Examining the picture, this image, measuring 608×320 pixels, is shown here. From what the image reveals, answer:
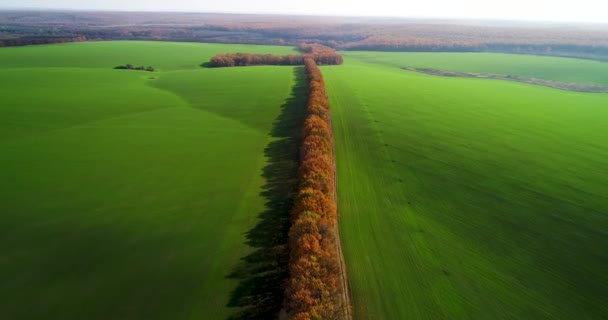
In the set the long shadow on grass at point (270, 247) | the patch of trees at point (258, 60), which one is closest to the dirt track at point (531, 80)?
the patch of trees at point (258, 60)

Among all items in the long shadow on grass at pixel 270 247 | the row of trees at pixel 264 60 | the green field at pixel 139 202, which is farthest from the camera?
the row of trees at pixel 264 60

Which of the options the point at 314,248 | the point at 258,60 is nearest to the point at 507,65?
the point at 258,60

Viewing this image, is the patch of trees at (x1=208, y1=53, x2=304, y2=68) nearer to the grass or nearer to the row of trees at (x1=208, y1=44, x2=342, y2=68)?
the row of trees at (x1=208, y1=44, x2=342, y2=68)

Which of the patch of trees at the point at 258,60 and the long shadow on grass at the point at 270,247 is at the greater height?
the patch of trees at the point at 258,60

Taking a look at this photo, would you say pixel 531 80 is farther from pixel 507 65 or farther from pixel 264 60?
pixel 264 60

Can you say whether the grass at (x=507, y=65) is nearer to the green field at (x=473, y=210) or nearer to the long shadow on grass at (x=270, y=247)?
the green field at (x=473, y=210)

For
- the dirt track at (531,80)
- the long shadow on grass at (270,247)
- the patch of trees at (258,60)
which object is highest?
the patch of trees at (258,60)

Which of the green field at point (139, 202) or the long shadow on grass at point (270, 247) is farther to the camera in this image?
the green field at point (139, 202)
